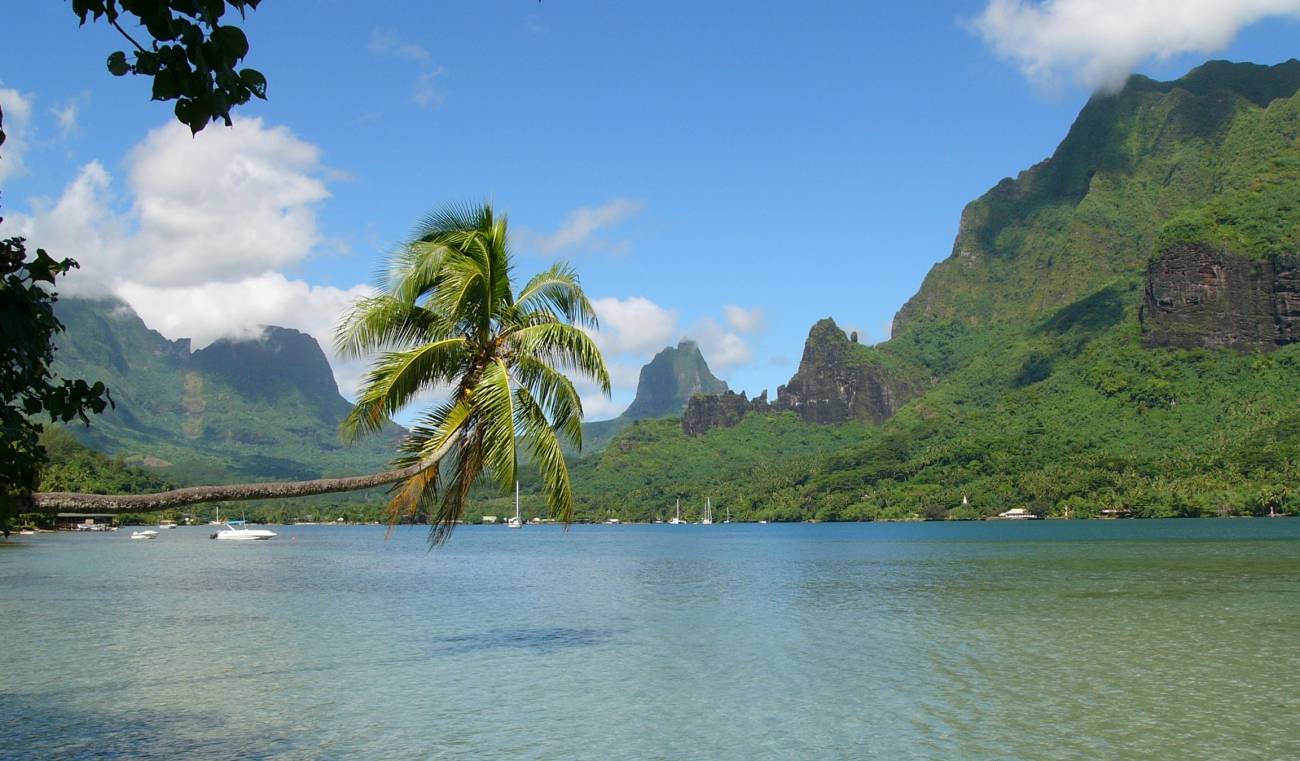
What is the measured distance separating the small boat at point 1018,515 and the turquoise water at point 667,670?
101 m

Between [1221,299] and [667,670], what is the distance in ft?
537

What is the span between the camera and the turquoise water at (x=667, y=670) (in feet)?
44.0

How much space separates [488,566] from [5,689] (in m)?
45.0

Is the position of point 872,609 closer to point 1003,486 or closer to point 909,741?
point 909,741

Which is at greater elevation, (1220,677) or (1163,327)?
Result: (1163,327)

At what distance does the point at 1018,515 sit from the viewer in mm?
139125

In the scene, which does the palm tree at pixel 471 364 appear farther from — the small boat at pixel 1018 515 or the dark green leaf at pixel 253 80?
the small boat at pixel 1018 515

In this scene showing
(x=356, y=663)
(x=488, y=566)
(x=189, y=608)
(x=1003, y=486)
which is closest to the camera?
(x=356, y=663)

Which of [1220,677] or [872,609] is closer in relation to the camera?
[1220,677]

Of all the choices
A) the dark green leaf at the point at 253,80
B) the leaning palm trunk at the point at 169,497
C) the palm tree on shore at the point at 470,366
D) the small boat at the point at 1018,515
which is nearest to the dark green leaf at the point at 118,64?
the dark green leaf at the point at 253,80

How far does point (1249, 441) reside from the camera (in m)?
127

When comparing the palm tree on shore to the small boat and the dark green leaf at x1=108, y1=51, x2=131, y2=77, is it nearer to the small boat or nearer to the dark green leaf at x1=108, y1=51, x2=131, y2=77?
the dark green leaf at x1=108, y1=51, x2=131, y2=77

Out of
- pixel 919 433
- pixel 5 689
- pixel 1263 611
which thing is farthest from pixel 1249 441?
pixel 5 689

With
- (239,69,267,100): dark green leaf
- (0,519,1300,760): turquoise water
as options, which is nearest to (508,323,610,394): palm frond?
(0,519,1300,760): turquoise water
